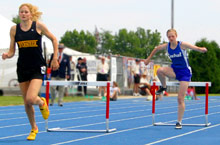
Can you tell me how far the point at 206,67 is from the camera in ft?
119

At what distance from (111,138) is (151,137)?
2.15ft

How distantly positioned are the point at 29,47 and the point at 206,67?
3017 centimetres

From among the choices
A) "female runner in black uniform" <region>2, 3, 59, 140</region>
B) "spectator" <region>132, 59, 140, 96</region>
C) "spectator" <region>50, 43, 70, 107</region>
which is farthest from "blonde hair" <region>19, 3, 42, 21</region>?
"spectator" <region>132, 59, 140, 96</region>

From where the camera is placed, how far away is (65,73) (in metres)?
17.2

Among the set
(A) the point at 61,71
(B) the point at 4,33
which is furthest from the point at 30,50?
(B) the point at 4,33

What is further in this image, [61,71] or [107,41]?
[107,41]

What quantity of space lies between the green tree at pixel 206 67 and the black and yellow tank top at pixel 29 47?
96.5 feet

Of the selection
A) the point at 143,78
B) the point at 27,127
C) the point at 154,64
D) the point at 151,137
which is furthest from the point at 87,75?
the point at 151,137

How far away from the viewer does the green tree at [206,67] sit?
119 feet

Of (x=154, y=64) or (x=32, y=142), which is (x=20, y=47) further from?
(x=154, y=64)

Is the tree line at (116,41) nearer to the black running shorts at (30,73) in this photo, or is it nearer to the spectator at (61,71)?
the spectator at (61,71)

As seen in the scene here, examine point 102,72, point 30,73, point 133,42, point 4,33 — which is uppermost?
point 133,42

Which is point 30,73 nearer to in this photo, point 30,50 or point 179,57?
point 30,50

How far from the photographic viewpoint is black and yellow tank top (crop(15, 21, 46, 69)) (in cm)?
726
